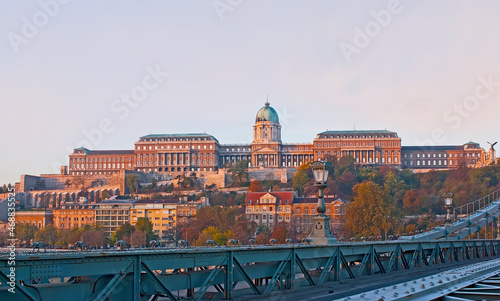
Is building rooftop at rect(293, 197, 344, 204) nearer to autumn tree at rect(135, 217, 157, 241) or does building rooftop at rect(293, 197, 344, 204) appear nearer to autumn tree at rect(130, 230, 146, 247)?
autumn tree at rect(135, 217, 157, 241)

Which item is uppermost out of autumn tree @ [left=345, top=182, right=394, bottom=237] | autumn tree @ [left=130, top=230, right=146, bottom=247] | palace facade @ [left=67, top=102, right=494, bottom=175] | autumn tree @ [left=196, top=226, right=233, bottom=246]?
palace facade @ [left=67, top=102, right=494, bottom=175]

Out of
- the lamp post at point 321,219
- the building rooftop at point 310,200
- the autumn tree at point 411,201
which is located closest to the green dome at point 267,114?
the building rooftop at point 310,200

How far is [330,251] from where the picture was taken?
19188mm

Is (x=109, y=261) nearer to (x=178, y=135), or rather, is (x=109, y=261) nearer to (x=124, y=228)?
(x=124, y=228)

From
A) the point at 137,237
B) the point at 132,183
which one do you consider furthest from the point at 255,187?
the point at 137,237

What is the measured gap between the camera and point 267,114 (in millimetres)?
175250

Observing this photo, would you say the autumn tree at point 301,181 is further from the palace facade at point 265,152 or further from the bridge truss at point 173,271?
the bridge truss at point 173,271

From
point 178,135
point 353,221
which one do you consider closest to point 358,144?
point 178,135

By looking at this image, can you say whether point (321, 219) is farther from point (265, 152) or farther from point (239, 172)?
point (265, 152)

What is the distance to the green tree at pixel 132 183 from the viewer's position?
493ft

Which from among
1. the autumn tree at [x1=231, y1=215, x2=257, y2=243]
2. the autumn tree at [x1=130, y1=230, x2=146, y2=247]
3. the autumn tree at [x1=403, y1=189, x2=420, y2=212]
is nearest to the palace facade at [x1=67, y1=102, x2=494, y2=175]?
the autumn tree at [x1=403, y1=189, x2=420, y2=212]

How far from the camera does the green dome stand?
17438 cm

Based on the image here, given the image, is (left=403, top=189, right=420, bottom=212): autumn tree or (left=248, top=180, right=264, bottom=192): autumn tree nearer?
(left=403, top=189, right=420, bottom=212): autumn tree

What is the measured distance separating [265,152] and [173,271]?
502ft
